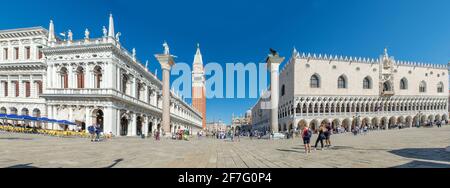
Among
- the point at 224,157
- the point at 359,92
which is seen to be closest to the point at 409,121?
the point at 359,92

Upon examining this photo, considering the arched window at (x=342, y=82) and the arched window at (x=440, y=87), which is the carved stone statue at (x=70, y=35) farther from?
the arched window at (x=440, y=87)

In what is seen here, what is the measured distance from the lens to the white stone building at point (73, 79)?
34.0m

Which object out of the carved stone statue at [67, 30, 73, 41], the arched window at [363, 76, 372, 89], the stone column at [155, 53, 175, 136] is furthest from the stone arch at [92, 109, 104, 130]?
the arched window at [363, 76, 372, 89]

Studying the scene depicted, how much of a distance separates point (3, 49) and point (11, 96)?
832cm

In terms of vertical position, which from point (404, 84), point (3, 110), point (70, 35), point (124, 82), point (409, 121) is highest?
point (70, 35)

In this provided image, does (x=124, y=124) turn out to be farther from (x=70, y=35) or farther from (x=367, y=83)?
(x=367, y=83)

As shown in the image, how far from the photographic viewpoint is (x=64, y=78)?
120 feet

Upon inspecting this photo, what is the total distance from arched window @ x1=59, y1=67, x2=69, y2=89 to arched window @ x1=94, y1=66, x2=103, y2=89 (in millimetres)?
4748

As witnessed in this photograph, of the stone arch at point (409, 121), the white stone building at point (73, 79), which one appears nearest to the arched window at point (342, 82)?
the stone arch at point (409, 121)

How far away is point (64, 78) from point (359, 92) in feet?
211

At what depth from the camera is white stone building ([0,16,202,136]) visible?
111ft

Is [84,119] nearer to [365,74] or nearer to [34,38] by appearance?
[34,38]

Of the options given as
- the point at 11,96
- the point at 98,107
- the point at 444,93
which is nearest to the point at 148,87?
the point at 98,107
